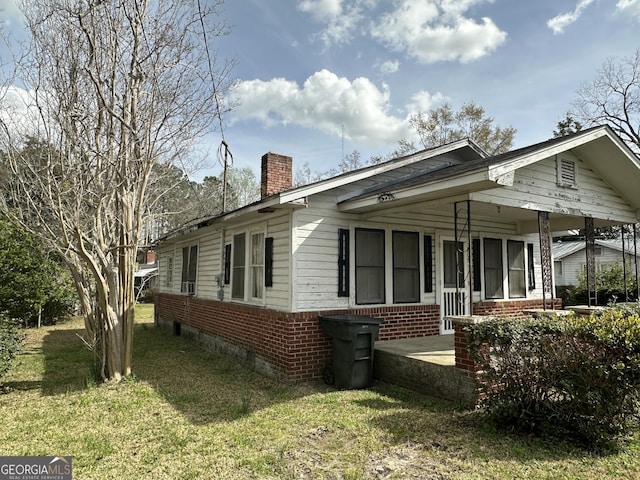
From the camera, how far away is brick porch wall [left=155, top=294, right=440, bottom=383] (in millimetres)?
6895

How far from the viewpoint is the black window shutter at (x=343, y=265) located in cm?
737

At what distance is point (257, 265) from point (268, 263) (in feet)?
2.55

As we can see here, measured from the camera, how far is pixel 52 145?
21.3 feet

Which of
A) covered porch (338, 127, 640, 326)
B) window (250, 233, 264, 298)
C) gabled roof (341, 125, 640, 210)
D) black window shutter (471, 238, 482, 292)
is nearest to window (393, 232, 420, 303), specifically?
covered porch (338, 127, 640, 326)

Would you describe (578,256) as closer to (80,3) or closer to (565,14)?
(565,14)

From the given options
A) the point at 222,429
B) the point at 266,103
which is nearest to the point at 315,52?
the point at 266,103

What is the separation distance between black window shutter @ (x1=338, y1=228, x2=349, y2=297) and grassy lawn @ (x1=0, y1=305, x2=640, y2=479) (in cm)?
174

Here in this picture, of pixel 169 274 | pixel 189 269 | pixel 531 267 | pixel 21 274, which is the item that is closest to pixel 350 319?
pixel 531 267

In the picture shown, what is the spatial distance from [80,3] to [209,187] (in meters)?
35.4

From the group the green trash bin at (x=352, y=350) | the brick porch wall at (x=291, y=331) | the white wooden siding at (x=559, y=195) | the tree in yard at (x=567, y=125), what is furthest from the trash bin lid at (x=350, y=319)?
the tree in yard at (x=567, y=125)

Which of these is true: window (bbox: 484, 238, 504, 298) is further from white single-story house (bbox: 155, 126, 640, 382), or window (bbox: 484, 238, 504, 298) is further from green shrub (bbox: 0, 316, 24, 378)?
green shrub (bbox: 0, 316, 24, 378)

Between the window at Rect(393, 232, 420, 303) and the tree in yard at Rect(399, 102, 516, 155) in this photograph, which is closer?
the window at Rect(393, 232, 420, 303)

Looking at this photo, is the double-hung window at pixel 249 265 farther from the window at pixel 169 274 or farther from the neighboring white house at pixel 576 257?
the neighboring white house at pixel 576 257

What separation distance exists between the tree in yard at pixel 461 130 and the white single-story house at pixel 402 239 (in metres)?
18.1
